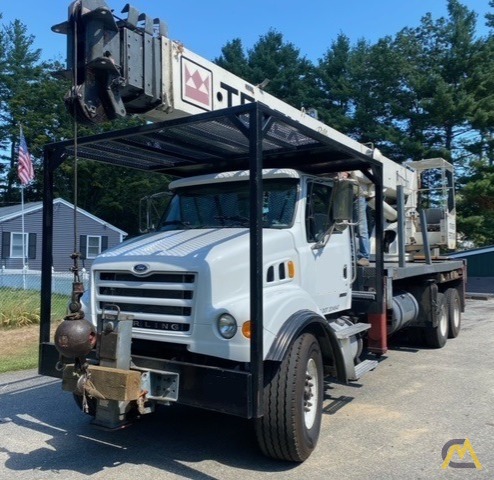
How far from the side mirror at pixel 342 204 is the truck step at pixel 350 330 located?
110cm

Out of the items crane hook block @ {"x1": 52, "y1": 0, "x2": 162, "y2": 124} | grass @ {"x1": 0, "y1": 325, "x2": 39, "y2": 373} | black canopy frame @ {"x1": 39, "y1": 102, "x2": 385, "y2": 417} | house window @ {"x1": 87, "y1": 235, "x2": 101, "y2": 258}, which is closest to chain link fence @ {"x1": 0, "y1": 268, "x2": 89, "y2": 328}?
grass @ {"x1": 0, "y1": 325, "x2": 39, "y2": 373}

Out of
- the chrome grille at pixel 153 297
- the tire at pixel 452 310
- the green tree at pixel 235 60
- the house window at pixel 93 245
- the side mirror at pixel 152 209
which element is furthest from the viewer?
the green tree at pixel 235 60

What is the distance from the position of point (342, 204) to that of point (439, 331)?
499 cm

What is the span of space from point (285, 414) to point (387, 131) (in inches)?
1075

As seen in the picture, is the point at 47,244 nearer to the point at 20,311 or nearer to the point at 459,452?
the point at 459,452

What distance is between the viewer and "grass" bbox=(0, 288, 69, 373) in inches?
348

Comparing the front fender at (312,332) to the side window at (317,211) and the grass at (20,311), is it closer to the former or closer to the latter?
the side window at (317,211)

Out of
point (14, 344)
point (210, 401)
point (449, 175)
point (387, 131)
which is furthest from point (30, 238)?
point (210, 401)

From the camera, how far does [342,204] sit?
5.64m

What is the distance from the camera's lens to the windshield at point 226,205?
215 inches

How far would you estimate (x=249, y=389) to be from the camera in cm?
393

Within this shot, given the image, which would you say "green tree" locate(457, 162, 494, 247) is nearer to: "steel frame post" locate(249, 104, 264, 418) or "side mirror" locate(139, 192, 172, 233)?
"side mirror" locate(139, 192, 172, 233)

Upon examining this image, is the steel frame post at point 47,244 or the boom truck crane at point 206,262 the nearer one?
the boom truck crane at point 206,262

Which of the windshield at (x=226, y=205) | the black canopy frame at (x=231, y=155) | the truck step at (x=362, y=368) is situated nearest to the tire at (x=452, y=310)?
the black canopy frame at (x=231, y=155)
